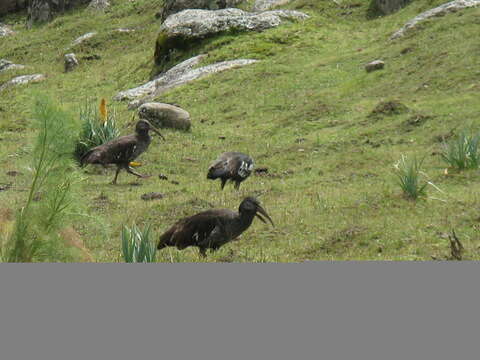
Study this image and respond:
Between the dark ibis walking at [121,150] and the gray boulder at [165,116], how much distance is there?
20.2 feet

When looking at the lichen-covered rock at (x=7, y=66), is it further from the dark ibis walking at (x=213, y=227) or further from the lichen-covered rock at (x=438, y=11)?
the dark ibis walking at (x=213, y=227)

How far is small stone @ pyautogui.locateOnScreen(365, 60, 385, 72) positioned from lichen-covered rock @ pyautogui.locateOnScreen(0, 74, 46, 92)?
18.8 metres

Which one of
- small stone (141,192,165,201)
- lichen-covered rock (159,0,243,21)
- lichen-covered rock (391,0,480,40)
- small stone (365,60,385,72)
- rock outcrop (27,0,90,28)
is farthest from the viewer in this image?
rock outcrop (27,0,90,28)

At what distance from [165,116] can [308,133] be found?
16.0 feet

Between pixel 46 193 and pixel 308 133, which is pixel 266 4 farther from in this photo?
pixel 46 193

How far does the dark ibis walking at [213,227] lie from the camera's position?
1059cm

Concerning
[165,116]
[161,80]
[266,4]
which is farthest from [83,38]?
[165,116]

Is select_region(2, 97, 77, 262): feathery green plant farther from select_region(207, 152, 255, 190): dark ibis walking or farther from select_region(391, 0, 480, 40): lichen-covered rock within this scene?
select_region(391, 0, 480, 40): lichen-covered rock

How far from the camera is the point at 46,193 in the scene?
24.3 feet

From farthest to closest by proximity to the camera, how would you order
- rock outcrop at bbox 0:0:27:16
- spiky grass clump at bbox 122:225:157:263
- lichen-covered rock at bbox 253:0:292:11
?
rock outcrop at bbox 0:0:27:16, lichen-covered rock at bbox 253:0:292:11, spiky grass clump at bbox 122:225:157:263

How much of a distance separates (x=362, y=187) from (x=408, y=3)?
76.8ft

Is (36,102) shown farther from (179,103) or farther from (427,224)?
(179,103)

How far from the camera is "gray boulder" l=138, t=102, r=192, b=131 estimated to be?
83.5 ft

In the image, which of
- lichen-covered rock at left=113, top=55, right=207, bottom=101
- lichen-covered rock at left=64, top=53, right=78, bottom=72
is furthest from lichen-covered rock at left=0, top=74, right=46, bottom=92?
lichen-covered rock at left=113, top=55, right=207, bottom=101
